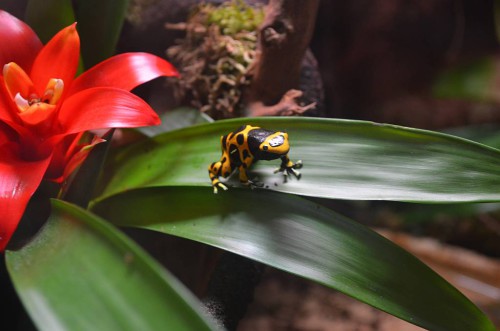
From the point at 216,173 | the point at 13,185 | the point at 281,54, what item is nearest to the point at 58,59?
the point at 13,185

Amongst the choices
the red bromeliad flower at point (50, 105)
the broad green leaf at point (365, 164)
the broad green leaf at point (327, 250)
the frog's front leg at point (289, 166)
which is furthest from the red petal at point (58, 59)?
the frog's front leg at point (289, 166)

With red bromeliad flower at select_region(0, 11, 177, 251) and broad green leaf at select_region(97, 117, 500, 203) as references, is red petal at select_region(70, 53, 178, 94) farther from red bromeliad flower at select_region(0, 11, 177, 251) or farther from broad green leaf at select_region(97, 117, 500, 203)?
broad green leaf at select_region(97, 117, 500, 203)

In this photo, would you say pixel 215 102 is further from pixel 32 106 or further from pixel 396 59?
pixel 396 59

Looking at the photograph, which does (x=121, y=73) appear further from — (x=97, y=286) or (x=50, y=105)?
(x=97, y=286)

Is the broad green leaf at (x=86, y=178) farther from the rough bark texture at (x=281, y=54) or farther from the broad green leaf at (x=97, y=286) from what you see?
the rough bark texture at (x=281, y=54)

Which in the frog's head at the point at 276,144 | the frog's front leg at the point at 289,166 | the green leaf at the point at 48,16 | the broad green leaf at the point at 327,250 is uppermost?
the green leaf at the point at 48,16

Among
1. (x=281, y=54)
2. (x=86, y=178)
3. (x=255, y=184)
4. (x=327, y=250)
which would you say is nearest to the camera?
(x=327, y=250)

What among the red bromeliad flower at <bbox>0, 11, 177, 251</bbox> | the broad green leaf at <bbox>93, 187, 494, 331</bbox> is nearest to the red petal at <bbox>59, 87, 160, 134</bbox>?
the red bromeliad flower at <bbox>0, 11, 177, 251</bbox>
